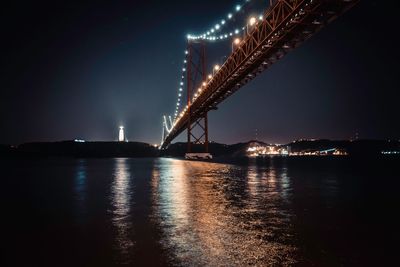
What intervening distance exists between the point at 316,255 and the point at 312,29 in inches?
685

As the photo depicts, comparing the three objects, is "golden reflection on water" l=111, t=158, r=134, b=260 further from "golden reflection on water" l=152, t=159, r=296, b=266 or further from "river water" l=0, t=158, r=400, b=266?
"golden reflection on water" l=152, t=159, r=296, b=266

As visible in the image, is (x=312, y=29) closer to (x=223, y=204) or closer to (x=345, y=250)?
(x=223, y=204)

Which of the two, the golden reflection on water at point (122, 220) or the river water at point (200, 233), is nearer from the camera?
the river water at point (200, 233)

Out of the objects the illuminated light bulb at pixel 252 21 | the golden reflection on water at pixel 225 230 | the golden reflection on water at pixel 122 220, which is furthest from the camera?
the illuminated light bulb at pixel 252 21

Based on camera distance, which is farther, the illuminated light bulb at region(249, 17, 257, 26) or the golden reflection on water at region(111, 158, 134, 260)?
the illuminated light bulb at region(249, 17, 257, 26)

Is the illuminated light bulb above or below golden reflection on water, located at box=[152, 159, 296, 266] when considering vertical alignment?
above

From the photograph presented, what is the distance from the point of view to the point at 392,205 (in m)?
10.2

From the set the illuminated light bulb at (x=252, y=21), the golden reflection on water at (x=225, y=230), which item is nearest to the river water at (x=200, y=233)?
the golden reflection on water at (x=225, y=230)

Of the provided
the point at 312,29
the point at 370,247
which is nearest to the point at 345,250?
the point at 370,247

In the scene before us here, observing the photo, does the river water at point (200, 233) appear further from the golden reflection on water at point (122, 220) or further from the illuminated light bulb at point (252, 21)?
the illuminated light bulb at point (252, 21)

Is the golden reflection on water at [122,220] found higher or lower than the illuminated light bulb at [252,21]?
lower

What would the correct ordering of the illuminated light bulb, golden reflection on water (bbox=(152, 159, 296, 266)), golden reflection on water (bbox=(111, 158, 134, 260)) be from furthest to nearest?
the illuminated light bulb < golden reflection on water (bbox=(111, 158, 134, 260)) < golden reflection on water (bbox=(152, 159, 296, 266))

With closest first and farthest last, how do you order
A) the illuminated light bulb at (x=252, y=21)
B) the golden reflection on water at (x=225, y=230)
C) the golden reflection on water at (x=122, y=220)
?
the golden reflection on water at (x=225, y=230) < the golden reflection on water at (x=122, y=220) < the illuminated light bulb at (x=252, y=21)

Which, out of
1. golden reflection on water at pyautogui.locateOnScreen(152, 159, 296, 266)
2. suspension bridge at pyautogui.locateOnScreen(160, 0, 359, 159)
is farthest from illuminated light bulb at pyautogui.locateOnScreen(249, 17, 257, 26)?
golden reflection on water at pyautogui.locateOnScreen(152, 159, 296, 266)
